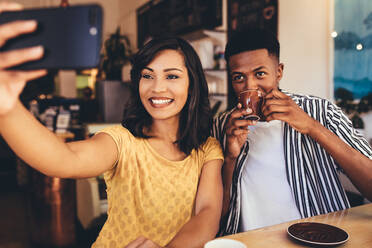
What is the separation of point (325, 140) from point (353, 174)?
198 mm

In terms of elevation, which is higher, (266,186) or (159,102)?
(159,102)

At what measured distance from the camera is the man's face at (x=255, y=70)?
167cm

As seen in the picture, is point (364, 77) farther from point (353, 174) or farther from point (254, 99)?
point (254, 99)

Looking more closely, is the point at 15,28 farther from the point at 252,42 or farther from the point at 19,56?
the point at 252,42

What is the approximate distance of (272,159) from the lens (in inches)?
66.1

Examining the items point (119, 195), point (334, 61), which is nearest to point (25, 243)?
point (119, 195)

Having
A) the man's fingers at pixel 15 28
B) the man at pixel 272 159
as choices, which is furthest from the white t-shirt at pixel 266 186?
the man's fingers at pixel 15 28

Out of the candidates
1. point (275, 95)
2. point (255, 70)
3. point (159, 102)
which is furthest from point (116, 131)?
point (255, 70)

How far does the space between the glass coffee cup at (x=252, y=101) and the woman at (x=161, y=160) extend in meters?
0.24

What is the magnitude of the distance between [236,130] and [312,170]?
1.66ft

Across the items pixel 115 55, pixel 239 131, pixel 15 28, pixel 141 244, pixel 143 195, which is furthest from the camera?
pixel 115 55

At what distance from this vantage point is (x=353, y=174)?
1374 millimetres

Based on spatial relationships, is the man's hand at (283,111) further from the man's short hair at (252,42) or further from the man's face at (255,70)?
the man's short hair at (252,42)

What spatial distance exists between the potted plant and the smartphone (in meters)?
6.44
